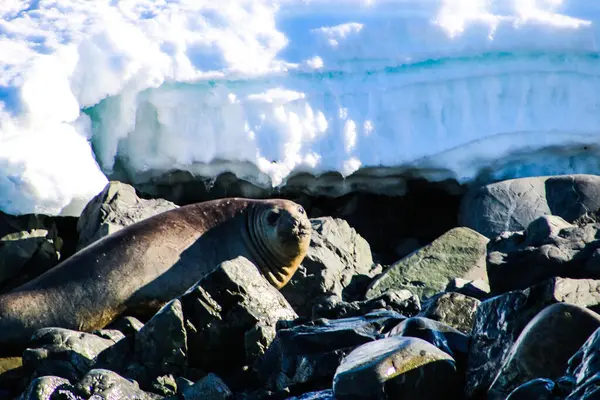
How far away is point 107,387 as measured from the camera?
18.0 feet

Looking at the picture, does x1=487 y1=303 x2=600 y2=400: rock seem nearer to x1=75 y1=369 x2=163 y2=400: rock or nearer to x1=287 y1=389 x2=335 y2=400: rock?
x1=287 y1=389 x2=335 y2=400: rock

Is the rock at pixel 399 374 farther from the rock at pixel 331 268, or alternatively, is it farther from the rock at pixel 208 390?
the rock at pixel 331 268

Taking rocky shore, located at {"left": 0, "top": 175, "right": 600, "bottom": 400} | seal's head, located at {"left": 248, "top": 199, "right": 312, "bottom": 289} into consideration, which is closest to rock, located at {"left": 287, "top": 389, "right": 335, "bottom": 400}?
rocky shore, located at {"left": 0, "top": 175, "right": 600, "bottom": 400}

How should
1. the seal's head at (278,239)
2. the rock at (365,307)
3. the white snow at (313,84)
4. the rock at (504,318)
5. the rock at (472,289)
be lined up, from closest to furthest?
the rock at (504,318) < the rock at (365,307) < the rock at (472,289) < the seal's head at (278,239) < the white snow at (313,84)

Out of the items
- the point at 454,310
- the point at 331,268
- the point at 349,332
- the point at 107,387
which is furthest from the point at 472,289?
the point at 107,387

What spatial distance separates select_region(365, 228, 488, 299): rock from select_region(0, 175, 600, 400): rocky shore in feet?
0.05

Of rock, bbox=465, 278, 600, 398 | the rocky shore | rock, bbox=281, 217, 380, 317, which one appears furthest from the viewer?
rock, bbox=281, 217, 380, 317

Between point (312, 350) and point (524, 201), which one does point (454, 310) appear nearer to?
point (312, 350)

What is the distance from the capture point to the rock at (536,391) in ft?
13.4

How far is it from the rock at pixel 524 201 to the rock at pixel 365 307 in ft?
9.99

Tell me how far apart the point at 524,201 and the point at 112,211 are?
149 inches

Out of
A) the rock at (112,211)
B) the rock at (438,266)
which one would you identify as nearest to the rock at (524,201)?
the rock at (438,266)

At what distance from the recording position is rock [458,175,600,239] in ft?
31.2

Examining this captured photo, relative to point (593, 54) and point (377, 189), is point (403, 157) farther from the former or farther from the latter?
point (593, 54)
